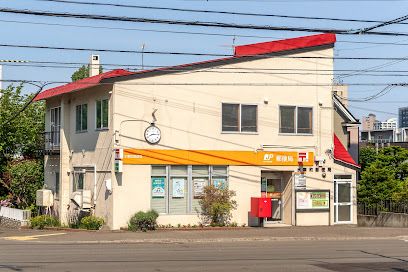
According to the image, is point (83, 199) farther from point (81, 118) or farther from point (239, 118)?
point (239, 118)

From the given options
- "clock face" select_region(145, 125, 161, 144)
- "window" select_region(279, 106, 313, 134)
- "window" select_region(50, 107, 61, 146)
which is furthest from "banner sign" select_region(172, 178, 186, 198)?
"window" select_region(50, 107, 61, 146)

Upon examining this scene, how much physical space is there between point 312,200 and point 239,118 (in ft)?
17.0

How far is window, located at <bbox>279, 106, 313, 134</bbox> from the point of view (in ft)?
97.5

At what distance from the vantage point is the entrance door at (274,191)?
1181 inches

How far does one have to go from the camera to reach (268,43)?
29.9 m

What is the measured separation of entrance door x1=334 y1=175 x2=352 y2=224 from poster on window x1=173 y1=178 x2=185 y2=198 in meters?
7.64

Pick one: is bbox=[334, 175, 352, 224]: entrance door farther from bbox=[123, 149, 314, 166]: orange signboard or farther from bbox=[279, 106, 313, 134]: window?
bbox=[279, 106, 313, 134]: window

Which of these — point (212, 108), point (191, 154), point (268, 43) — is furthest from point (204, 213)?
point (268, 43)

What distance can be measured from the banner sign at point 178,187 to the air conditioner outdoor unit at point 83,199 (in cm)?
417

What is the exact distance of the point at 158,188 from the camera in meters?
27.4

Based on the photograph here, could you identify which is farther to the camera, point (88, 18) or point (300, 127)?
point (300, 127)

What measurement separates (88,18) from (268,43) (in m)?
15.8

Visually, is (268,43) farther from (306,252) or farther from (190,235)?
(306,252)

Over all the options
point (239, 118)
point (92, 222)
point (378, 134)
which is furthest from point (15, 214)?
point (378, 134)
